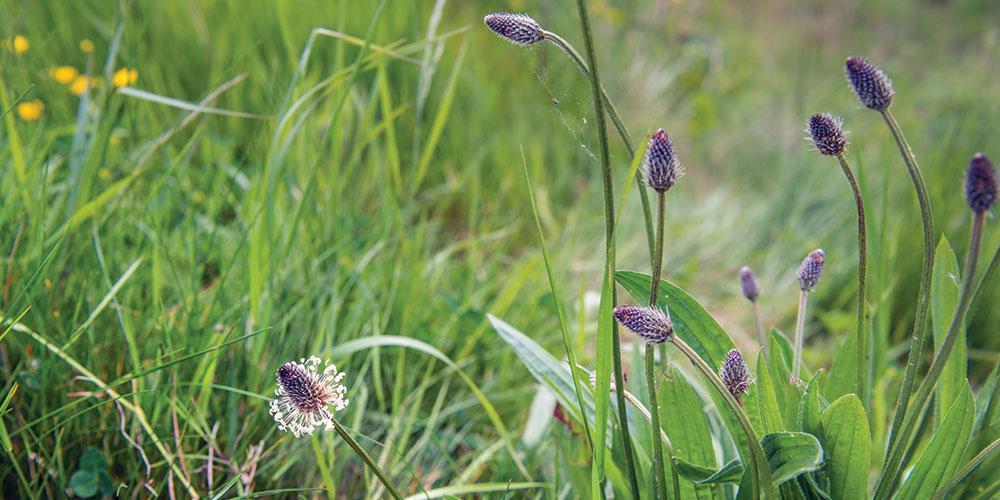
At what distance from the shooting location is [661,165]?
79cm

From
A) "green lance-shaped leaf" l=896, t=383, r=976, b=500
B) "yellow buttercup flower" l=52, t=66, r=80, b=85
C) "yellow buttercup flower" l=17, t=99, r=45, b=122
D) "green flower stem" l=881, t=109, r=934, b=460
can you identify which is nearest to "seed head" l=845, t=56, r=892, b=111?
"green flower stem" l=881, t=109, r=934, b=460

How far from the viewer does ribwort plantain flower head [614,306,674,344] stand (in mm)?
750

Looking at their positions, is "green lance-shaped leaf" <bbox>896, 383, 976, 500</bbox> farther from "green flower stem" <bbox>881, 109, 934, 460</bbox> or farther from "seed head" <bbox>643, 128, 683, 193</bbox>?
"seed head" <bbox>643, 128, 683, 193</bbox>

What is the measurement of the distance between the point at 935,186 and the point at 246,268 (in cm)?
210

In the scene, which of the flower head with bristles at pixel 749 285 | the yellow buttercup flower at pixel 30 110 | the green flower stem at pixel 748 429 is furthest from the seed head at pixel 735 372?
the yellow buttercup flower at pixel 30 110

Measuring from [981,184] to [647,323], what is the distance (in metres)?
0.31

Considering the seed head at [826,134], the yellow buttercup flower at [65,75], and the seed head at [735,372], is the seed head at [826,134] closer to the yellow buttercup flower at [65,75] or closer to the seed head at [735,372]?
the seed head at [735,372]

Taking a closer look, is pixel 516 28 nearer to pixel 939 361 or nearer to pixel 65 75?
pixel 939 361

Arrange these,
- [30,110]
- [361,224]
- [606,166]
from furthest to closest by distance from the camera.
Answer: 1. [30,110]
2. [361,224]
3. [606,166]

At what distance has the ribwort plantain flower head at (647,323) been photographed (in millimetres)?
750

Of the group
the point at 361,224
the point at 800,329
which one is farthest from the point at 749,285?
the point at 361,224

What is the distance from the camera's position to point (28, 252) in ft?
4.64

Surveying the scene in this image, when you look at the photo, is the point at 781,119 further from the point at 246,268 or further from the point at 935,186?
the point at 246,268

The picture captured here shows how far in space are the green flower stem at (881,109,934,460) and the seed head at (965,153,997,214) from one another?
76 millimetres
